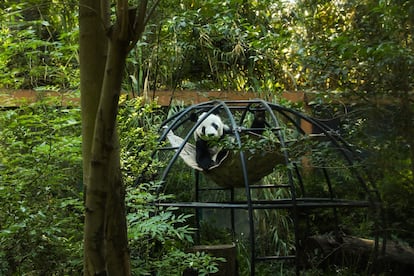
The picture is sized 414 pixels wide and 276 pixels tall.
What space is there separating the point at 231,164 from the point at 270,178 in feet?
4.90

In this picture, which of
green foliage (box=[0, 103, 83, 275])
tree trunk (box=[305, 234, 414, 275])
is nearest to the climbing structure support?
tree trunk (box=[305, 234, 414, 275])

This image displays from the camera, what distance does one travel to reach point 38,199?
2.42 meters

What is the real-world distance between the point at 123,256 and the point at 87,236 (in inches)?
8.5

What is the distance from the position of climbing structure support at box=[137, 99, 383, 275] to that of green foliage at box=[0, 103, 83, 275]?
74 cm

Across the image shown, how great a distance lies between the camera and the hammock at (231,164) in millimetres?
3611

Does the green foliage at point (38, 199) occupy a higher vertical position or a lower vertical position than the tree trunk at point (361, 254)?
higher

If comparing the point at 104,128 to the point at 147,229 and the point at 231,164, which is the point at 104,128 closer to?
the point at 147,229

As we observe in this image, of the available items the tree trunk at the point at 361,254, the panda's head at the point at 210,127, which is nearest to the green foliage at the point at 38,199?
the panda's head at the point at 210,127

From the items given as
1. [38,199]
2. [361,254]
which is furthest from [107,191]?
[361,254]

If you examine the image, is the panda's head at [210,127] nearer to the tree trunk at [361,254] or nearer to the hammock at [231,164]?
the hammock at [231,164]

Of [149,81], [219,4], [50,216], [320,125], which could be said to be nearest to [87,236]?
[50,216]

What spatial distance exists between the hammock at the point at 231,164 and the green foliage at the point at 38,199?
1.34 meters

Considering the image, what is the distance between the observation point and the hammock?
3611 millimetres

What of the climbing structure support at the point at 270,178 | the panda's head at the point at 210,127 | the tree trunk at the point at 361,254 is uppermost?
the panda's head at the point at 210,127
